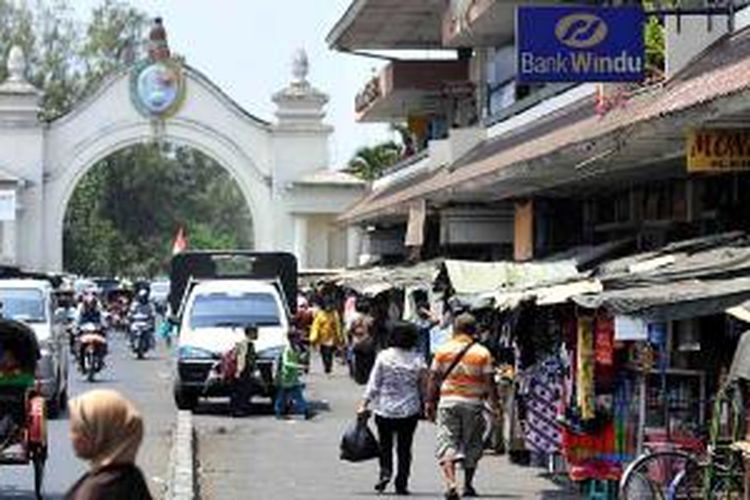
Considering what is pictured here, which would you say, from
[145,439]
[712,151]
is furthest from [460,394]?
[145,439]

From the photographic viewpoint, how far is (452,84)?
157 feet

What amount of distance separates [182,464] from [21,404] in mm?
2972

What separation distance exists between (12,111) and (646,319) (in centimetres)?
5279

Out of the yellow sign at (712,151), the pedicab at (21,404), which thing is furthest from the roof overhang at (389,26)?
the pedicab at (21,404)

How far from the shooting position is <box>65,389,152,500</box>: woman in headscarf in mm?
7020

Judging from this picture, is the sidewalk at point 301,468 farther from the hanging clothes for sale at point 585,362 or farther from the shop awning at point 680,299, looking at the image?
the shop awning at point 680,299

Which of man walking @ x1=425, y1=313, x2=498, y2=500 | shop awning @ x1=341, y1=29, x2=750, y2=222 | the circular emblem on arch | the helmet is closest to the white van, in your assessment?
shop awning @ x1=341, y1=29, x2=750, y2=222

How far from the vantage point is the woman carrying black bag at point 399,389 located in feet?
57.8

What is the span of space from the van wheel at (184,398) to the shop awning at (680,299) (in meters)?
14.5

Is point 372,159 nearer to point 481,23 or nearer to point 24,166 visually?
point 24,166

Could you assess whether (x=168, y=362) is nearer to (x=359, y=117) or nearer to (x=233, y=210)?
(x=359, y=117)

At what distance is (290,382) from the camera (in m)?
27.7

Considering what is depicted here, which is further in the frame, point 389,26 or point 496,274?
point 389,26

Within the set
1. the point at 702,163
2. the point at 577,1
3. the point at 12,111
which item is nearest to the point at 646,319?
the point at 702,163
